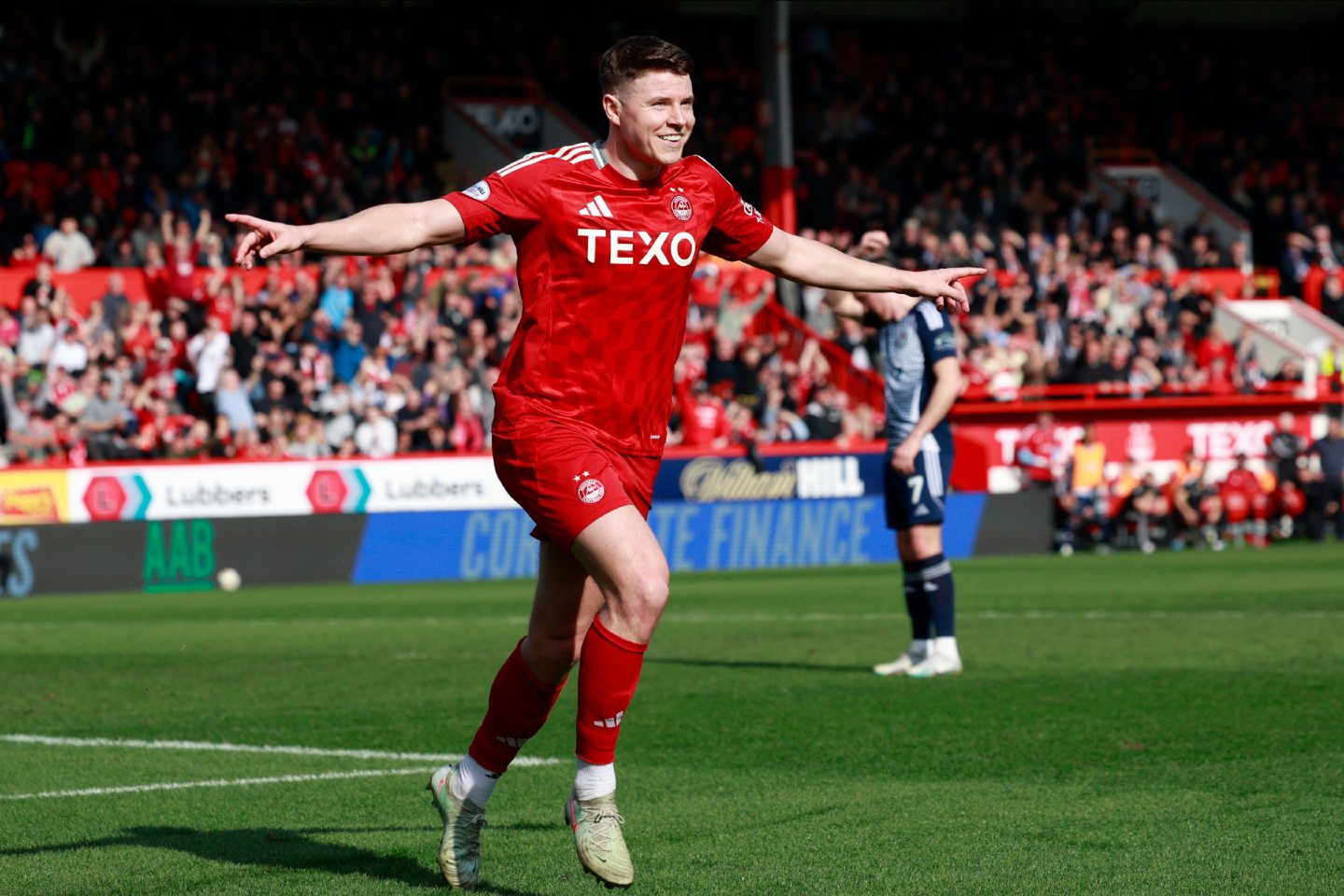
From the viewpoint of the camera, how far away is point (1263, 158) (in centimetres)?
4006

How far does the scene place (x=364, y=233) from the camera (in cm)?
496

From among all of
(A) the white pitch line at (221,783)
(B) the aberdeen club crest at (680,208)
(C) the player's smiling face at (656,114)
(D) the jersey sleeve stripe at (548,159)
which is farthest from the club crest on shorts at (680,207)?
(A) the white pitch line at (221,783)

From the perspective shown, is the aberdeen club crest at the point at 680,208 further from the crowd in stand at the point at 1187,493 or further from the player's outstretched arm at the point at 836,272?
the crowd in stand at the point at 1187,493

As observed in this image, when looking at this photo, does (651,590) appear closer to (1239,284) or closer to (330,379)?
(330,379)

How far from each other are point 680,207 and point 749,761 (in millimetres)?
2791

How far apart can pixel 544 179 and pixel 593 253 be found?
257 millimetres

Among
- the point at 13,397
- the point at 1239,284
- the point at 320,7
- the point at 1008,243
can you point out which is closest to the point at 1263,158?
the point at 1239,284

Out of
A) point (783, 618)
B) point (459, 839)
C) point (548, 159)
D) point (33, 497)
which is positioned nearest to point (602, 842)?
point (459, 839)

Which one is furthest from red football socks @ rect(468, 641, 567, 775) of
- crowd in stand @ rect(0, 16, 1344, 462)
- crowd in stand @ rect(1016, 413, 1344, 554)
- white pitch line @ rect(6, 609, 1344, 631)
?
crowd in stand @ rect(1016, 413, 1344, 554)

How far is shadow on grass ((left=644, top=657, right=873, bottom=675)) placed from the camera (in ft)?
36.3

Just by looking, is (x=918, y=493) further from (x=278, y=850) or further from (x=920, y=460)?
(x=278, y=850)

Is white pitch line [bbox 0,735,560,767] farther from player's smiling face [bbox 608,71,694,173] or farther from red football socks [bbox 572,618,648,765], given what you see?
player's smiling face [bbox 608,71,694,173]

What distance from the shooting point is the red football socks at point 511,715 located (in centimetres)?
551

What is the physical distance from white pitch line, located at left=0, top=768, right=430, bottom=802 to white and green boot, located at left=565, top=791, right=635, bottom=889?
2360mm
